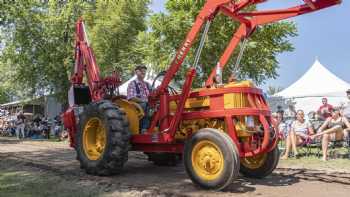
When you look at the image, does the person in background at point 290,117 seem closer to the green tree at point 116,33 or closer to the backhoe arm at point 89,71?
the backhoe arm at point 89,71

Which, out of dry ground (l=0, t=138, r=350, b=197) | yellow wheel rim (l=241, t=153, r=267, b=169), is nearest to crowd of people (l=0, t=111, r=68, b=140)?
dry ground (l=0, t=138, r=350, b=197)

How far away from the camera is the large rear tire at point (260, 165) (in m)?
7.29

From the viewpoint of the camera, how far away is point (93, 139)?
847 cm

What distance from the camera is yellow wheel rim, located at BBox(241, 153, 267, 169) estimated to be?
24.3 feet

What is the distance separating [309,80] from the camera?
21562mm

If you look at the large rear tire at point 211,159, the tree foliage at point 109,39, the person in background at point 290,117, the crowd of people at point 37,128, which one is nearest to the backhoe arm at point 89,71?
the large rear tire at point 211,159

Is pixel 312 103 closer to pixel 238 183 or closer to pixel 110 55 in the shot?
pixel 238 183

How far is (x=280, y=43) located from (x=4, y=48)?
17.4m

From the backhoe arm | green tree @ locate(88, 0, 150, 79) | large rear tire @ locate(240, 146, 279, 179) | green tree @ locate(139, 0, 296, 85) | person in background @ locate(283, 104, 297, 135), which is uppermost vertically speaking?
green tree @ locate(88, 0, 150, 79)

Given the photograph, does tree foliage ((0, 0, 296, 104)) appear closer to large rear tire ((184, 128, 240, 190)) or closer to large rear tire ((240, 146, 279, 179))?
large rear tire ((240, 146, 279, 179))

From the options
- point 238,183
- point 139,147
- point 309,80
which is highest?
point 309,80

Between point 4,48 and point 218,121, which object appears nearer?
point 218,121

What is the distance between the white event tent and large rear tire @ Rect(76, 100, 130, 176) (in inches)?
506

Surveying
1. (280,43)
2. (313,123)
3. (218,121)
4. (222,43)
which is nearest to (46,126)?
(222,43)
